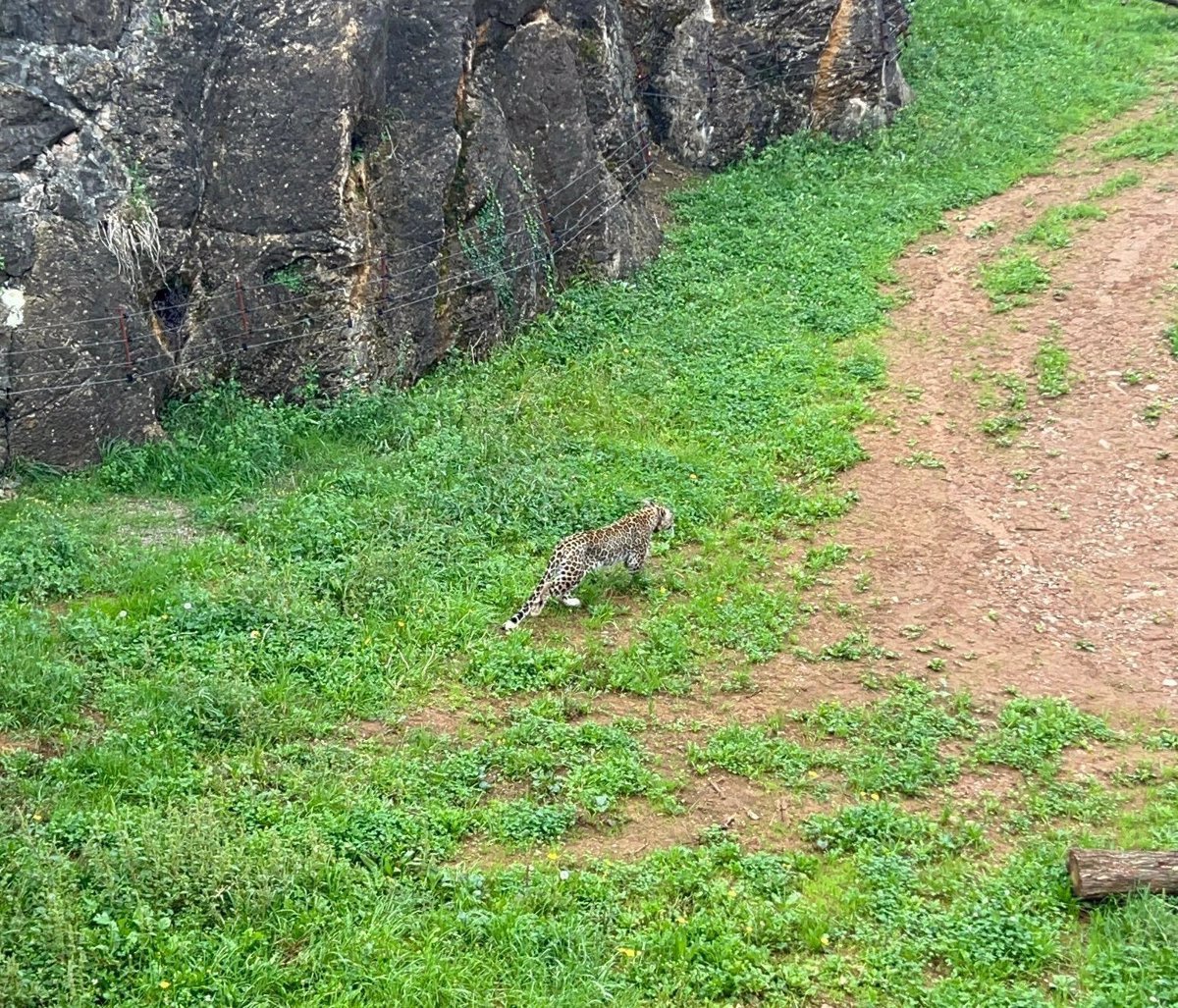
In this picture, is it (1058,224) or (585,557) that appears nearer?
(585,557)

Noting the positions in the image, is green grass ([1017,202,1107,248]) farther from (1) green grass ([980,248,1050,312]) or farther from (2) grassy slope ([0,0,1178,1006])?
(2) grassy slope ([0,0,1178,1006])

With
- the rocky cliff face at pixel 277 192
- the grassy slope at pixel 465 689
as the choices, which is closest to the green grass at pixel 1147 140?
the grassy slope at pixel 465 689

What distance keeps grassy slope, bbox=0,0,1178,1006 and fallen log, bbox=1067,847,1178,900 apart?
6.8 inches

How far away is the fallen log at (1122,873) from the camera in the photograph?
7578mm

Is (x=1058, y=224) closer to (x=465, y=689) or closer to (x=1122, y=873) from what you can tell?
(x=465, y=689)

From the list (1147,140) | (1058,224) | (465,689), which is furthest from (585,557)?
(1147,140)

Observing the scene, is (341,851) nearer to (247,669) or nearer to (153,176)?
(247,669)

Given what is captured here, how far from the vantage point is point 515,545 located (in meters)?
12.0

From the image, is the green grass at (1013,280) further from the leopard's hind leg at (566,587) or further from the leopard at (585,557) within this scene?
the leopard's hind leg at (566,587)

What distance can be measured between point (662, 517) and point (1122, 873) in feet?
18.2

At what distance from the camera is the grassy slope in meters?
7.06

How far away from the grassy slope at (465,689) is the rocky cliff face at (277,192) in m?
0.67

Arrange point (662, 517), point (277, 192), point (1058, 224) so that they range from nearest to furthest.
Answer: point (662, 517)
point (277, 192)
point (1058, 224)

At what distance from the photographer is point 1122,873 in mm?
7609
